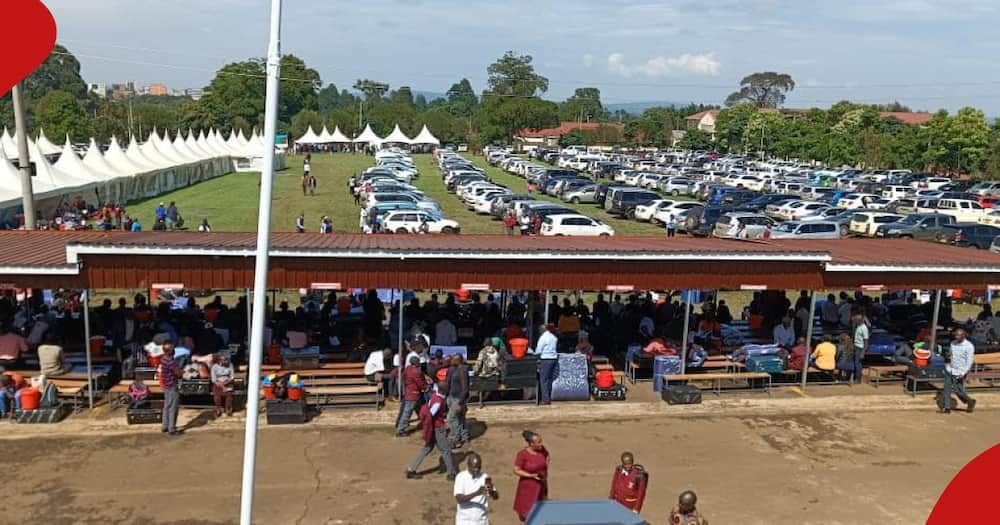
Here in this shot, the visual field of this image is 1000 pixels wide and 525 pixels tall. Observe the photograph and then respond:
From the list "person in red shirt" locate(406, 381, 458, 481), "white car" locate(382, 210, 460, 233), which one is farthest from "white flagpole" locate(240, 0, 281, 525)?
"white car" locate(382, 210, 460, 233)

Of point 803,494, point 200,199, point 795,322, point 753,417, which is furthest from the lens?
point 200,199

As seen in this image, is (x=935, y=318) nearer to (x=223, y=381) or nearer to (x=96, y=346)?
(x=223, y=381)

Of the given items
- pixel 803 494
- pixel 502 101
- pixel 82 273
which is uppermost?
pixel 502 101

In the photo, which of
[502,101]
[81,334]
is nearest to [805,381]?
[81,334]

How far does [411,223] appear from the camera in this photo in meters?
33.0

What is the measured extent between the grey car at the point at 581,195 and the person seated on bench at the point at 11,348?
3649 cm

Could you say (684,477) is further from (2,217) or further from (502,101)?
(502,101)

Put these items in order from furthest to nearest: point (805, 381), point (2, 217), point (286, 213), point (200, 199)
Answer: point (200, 199)
point (286, 213)
point (2, 217)
point (805, 381)

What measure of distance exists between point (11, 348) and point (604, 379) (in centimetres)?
1103

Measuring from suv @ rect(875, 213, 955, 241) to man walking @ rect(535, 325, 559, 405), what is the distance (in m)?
28.0

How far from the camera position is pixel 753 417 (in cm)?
1420

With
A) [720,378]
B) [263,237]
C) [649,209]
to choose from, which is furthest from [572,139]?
[263,237]

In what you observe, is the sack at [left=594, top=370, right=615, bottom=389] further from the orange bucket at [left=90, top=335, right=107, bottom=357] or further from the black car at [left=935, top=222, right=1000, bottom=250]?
the black car at [left=935, top=222, right=1000, bottom=250]

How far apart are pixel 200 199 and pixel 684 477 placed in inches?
1569
